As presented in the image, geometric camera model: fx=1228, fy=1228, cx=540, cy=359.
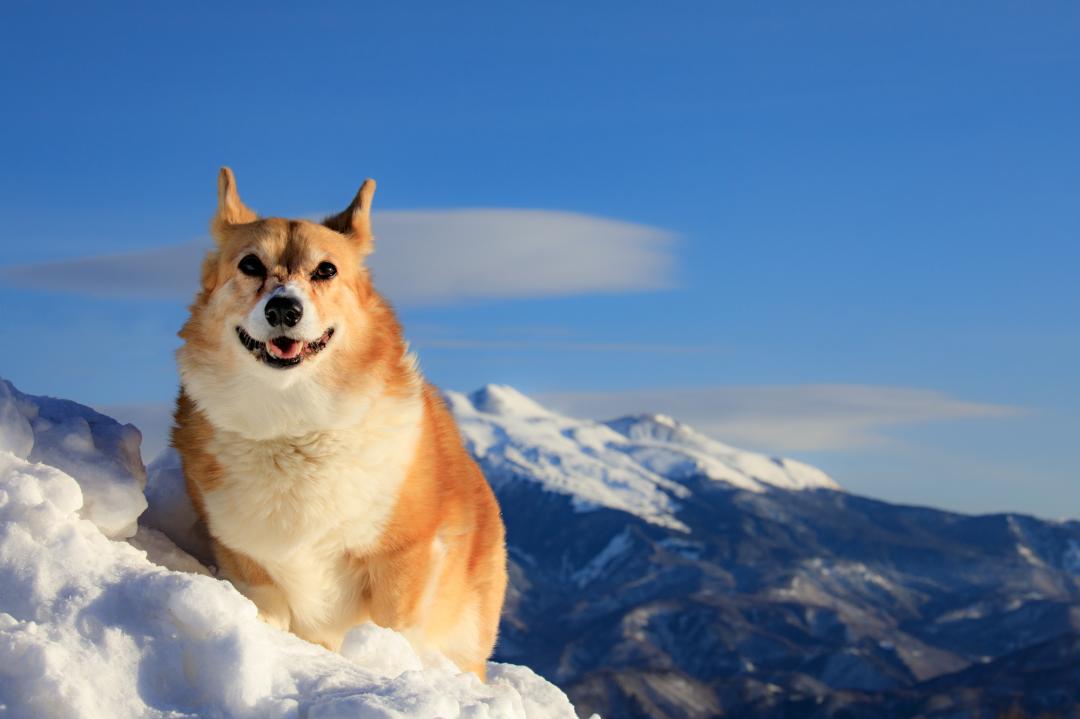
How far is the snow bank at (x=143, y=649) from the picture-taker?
740 cm

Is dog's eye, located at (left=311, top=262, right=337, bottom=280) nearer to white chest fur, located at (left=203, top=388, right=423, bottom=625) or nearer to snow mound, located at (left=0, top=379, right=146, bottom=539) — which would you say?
white chest fur, located at (left=203, top=388, right=423, bottom=625)

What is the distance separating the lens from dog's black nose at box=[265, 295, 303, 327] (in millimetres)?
8969

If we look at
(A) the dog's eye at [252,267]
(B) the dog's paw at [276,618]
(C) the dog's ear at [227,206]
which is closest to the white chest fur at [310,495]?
(B) the dog's paw at [276,618]

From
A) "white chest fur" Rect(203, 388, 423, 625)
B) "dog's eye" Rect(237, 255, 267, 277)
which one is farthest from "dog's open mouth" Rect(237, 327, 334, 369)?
"white chest fur" Rect(203, 388, 423, 625)

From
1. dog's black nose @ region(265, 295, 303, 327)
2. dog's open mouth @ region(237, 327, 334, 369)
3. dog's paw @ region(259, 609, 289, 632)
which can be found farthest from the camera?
dog's paw @ region(259, 609, 289, 632)

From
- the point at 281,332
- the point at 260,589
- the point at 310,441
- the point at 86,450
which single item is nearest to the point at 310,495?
the point at 310,441

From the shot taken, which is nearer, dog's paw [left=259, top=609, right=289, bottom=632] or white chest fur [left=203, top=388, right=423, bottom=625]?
white chest fur [left=203, top=388, right=423, bottom=625]

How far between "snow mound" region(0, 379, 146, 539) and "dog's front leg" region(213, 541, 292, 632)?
0.84 m

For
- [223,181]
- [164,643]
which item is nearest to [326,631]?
[164,643]

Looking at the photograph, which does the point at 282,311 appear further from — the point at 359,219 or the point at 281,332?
the point at 359,219

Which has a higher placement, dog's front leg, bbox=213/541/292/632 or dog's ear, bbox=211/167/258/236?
dog's ear, bbox=211/167/258/236

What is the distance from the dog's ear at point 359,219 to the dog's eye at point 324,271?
0.84 metres

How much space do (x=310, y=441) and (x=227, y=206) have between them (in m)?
2.27

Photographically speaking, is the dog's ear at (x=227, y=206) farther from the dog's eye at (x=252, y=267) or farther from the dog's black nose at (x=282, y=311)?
the dog's black nose at (x=282, y=311)
